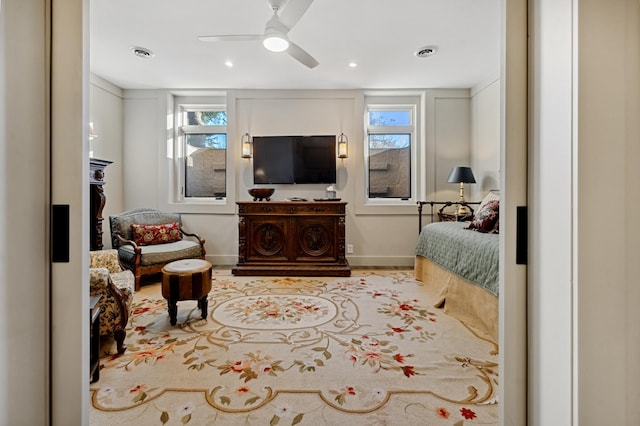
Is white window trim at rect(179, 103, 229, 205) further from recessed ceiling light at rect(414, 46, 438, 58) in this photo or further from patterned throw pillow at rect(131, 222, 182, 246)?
recessed ceiling light at rect(414, 46, 438, 58)

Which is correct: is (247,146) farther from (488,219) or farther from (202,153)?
(488,219)

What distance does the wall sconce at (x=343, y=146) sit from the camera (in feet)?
14.0

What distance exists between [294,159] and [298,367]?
3078 millimetres

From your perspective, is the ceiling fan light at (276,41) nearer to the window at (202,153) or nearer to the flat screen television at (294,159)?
the flat screen television at (294,159)

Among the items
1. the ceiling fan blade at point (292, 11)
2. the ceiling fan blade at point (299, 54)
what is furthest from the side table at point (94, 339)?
the ceiling fan blade at point (299, 54)

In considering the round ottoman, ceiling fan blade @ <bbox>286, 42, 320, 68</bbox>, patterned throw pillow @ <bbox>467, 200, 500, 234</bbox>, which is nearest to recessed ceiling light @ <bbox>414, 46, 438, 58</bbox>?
ceiling fan blade @ <bbox>286, 42, 320, 68</bbox>

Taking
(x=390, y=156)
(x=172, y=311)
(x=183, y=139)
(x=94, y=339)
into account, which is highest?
(x=183, y=139)

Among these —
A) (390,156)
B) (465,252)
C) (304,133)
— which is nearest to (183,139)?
(304,133)

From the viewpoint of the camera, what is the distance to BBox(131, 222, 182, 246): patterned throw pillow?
12.0ft

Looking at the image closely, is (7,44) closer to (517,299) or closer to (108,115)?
(517,299)

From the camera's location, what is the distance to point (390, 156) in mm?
4586

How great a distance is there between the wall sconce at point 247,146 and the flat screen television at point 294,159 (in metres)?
0.07

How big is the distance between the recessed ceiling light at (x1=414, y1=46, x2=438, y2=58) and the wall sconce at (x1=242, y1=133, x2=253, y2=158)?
252 cm

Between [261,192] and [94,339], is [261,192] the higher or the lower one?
the higher one
